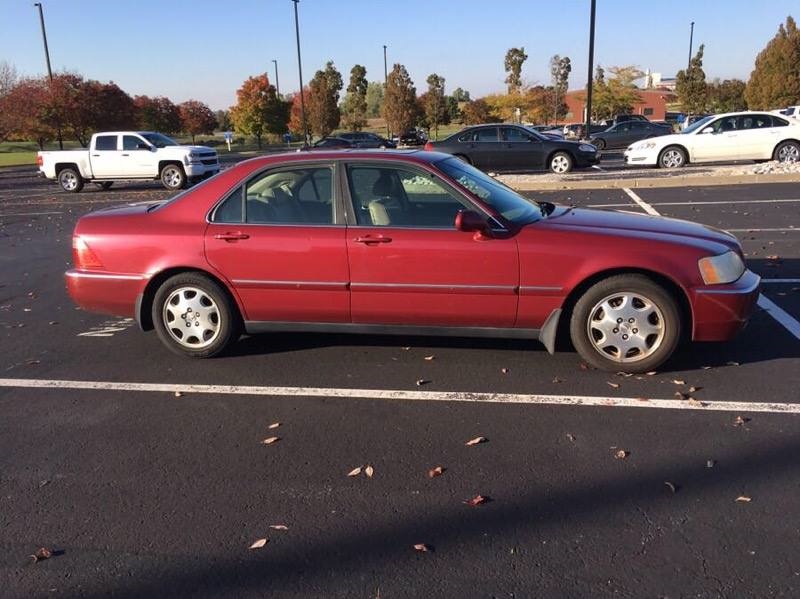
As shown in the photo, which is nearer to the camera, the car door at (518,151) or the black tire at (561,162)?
the car door at (518,151)

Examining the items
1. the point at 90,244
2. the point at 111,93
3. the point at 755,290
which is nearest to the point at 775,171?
the point at 755,290

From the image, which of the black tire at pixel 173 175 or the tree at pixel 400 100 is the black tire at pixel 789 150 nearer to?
the black tire at pixel 173 175

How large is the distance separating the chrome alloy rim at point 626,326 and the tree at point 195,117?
6003 centimetres

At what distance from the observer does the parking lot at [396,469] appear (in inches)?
105

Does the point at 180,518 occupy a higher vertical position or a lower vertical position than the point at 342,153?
lower

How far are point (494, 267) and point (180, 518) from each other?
2.47 meters

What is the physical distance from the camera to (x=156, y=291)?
5.06 meters

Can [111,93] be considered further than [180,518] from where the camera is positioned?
Yes

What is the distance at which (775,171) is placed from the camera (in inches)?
606

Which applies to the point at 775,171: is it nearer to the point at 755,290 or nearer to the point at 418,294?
the point at 755,290

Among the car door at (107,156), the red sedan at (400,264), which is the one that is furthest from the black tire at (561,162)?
the red sedan at (400,264)

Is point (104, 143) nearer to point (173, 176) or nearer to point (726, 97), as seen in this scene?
point (173, 176)

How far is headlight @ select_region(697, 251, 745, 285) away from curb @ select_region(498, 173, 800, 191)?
438 inches

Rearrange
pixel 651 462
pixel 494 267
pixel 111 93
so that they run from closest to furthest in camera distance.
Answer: pixel 651 462 → pixel 494 267 → pixel 111 93
